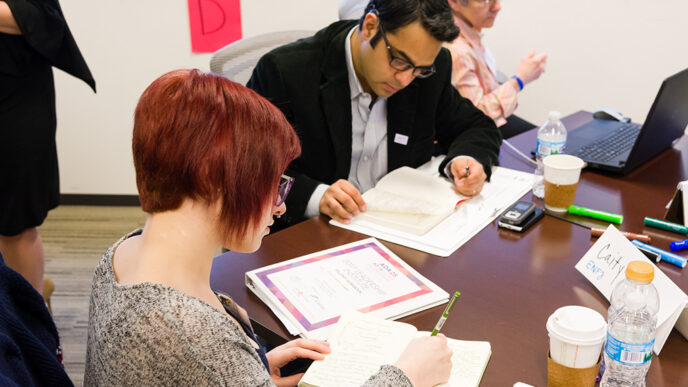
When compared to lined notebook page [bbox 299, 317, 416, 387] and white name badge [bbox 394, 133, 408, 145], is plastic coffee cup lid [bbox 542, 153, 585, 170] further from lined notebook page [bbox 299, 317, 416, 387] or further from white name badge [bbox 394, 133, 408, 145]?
lined notebook page [bbox 299, 317, 416, 387]

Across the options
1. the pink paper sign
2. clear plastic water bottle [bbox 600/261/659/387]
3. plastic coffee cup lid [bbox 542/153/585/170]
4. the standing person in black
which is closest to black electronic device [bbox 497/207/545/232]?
plastic coffee cup lid [bbox 542/153/585/170]

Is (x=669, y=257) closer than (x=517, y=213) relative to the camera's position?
Yes

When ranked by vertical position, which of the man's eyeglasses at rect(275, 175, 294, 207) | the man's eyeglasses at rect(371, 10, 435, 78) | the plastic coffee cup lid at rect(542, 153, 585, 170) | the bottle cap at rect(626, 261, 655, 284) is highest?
the man's eyeglasses at rect(371, 10, 435, 78)

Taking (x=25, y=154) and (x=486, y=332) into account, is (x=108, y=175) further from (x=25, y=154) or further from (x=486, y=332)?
(x=486, y=332)

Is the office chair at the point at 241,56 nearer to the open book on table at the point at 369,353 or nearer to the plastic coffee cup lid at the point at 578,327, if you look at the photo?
the open book on table at the point at 369,353

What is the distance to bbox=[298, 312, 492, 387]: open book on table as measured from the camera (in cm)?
93

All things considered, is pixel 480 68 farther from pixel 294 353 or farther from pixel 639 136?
pixel 294 353

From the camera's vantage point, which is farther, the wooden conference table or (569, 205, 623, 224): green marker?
(569, 205, 623, 224): green marker

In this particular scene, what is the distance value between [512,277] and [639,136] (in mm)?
733

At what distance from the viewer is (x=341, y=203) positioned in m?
1.43

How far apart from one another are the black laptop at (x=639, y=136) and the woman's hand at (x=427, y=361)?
101cm

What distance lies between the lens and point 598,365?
A: 35.2 inches

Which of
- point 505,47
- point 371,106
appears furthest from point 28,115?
point 505,47

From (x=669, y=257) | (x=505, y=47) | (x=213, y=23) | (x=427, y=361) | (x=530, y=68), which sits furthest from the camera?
(x=505, y=47)
